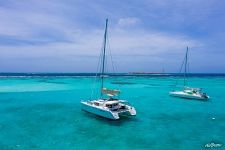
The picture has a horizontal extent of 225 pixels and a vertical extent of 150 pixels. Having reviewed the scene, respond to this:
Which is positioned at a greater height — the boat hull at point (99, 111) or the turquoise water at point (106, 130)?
the boat hull at point (99, 111)

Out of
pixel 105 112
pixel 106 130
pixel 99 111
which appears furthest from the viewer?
pixel 99 111

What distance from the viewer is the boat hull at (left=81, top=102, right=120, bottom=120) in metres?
23.2

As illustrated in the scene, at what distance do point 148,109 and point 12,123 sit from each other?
16.1m

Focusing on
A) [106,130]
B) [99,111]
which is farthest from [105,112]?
[106,130]

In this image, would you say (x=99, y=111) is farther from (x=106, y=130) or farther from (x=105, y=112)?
(x=106, y=130)

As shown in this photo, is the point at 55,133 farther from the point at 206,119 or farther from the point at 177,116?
the point at 206,119

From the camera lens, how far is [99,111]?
975 inches

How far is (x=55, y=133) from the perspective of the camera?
65.1 ft

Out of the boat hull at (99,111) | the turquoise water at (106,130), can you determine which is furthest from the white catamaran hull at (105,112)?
the turquoise water at (106,130)

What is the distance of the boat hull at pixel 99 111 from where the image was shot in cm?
2317

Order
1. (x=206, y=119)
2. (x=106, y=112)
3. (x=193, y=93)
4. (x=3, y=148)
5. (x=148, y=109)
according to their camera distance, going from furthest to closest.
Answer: (x=193, y=93)
(x=148, y=109)
(x=206, y=119)
(x=106, y=112)
(x=3, y=148)

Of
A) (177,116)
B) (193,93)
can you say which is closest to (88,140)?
(177,116)

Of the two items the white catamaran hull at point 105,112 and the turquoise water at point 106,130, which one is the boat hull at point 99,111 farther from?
the turquoise water at point 106,130

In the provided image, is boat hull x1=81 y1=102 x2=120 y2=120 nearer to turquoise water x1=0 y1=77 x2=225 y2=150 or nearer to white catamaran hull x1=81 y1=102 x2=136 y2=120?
white catamaran hull x1=81 y1=102 x2=136 y2=120
